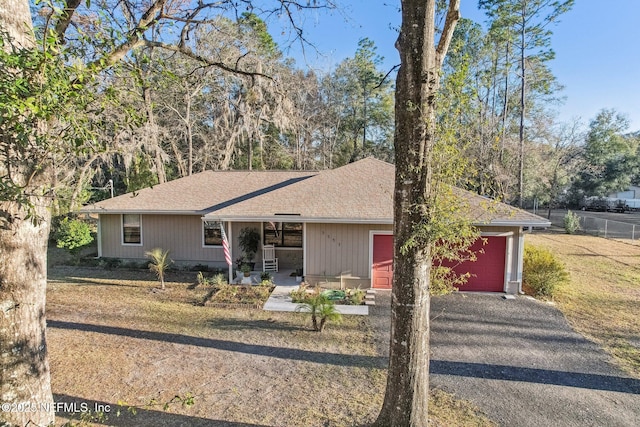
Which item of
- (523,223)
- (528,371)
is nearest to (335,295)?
(528,371)

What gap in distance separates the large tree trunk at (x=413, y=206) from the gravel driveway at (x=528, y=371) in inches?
73.3

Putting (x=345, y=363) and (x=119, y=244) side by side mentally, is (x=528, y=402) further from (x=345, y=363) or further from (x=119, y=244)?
(x=119, y=244)

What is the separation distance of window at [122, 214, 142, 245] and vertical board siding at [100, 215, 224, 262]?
0.17 meters

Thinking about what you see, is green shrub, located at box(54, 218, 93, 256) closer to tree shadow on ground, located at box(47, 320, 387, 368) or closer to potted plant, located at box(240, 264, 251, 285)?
tree shadow on ground, located at box(47, 320, 387, 368)

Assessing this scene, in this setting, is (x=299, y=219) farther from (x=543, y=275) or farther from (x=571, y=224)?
(x=571, y=224)

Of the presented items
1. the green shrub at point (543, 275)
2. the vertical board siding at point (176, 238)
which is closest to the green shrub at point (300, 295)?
the vertical board siding at point (176, 238)

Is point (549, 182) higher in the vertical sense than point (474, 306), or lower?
higher

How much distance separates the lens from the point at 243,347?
693 centimetres

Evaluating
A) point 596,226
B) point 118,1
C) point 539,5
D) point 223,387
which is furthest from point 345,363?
point 539,5

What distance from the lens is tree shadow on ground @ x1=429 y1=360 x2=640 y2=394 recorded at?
224 inches

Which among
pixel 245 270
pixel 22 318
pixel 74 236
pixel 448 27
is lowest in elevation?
pixel 245 270

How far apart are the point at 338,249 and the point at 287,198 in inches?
103

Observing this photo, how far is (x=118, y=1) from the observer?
648cm

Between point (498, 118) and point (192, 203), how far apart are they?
24229 millimetres
